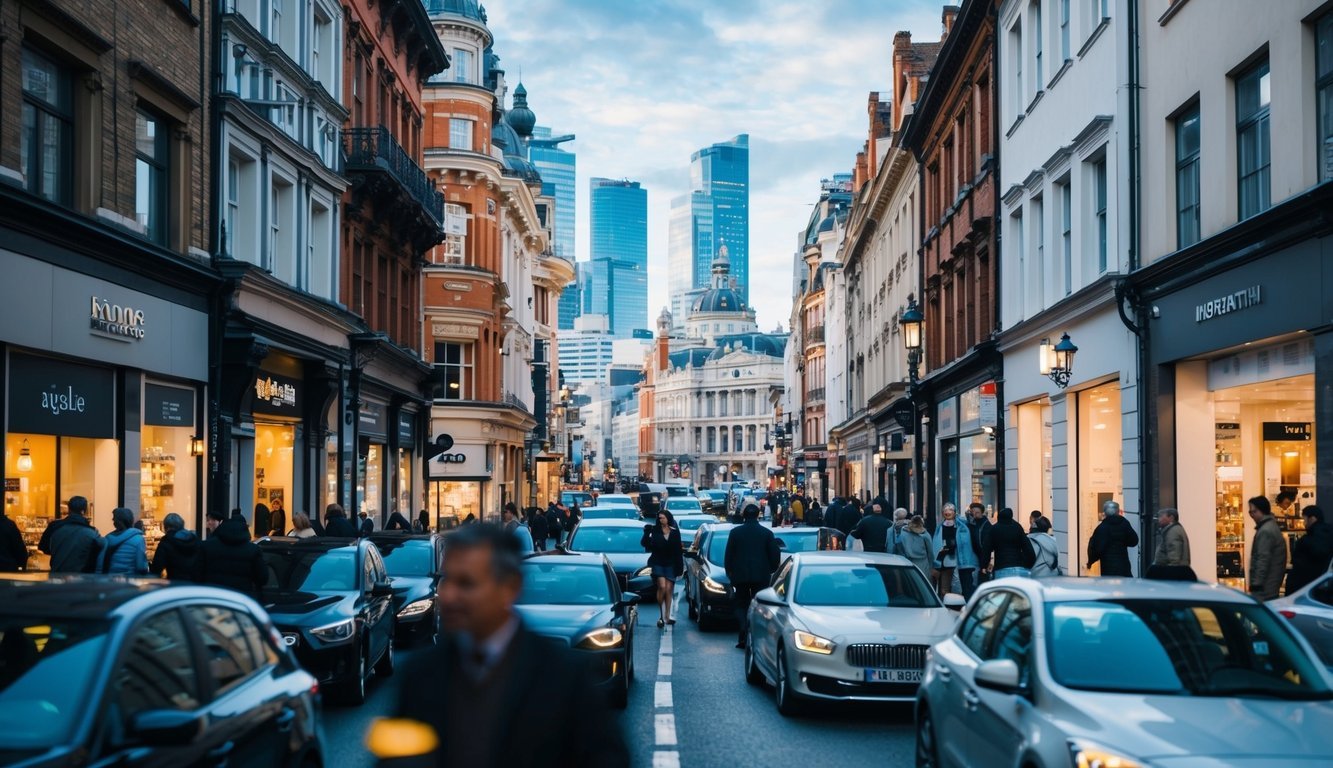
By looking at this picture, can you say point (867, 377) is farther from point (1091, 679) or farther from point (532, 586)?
point (1091, 679)

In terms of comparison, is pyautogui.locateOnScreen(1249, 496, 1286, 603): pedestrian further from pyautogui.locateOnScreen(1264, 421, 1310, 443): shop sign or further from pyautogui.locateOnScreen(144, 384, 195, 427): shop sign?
pyautogui.locateOnScreen(144, 384, 195, 427): shop sign

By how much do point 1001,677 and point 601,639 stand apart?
20.8ft

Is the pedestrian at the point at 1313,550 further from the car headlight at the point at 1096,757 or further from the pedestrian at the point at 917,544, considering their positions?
the car headlight at the point at 1096,757

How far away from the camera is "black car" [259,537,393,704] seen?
485 inches

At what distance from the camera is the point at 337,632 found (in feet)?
40.9

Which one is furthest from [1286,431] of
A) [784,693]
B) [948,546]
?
[784,693]

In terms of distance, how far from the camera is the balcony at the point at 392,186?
31094mm

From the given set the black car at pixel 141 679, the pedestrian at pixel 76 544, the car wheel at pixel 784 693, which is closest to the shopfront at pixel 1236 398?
the car wheel at pixel 784 693

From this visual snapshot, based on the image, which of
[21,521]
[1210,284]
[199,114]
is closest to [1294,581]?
[1210,284]

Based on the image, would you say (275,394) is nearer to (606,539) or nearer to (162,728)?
Answer: (606,539)

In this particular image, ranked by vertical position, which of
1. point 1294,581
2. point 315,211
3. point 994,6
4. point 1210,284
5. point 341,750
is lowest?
point 341,750

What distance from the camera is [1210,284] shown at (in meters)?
16.6

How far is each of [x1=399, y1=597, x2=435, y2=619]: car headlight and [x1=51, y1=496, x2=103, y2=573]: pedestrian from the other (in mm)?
3340

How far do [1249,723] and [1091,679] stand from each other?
34.2 inches
